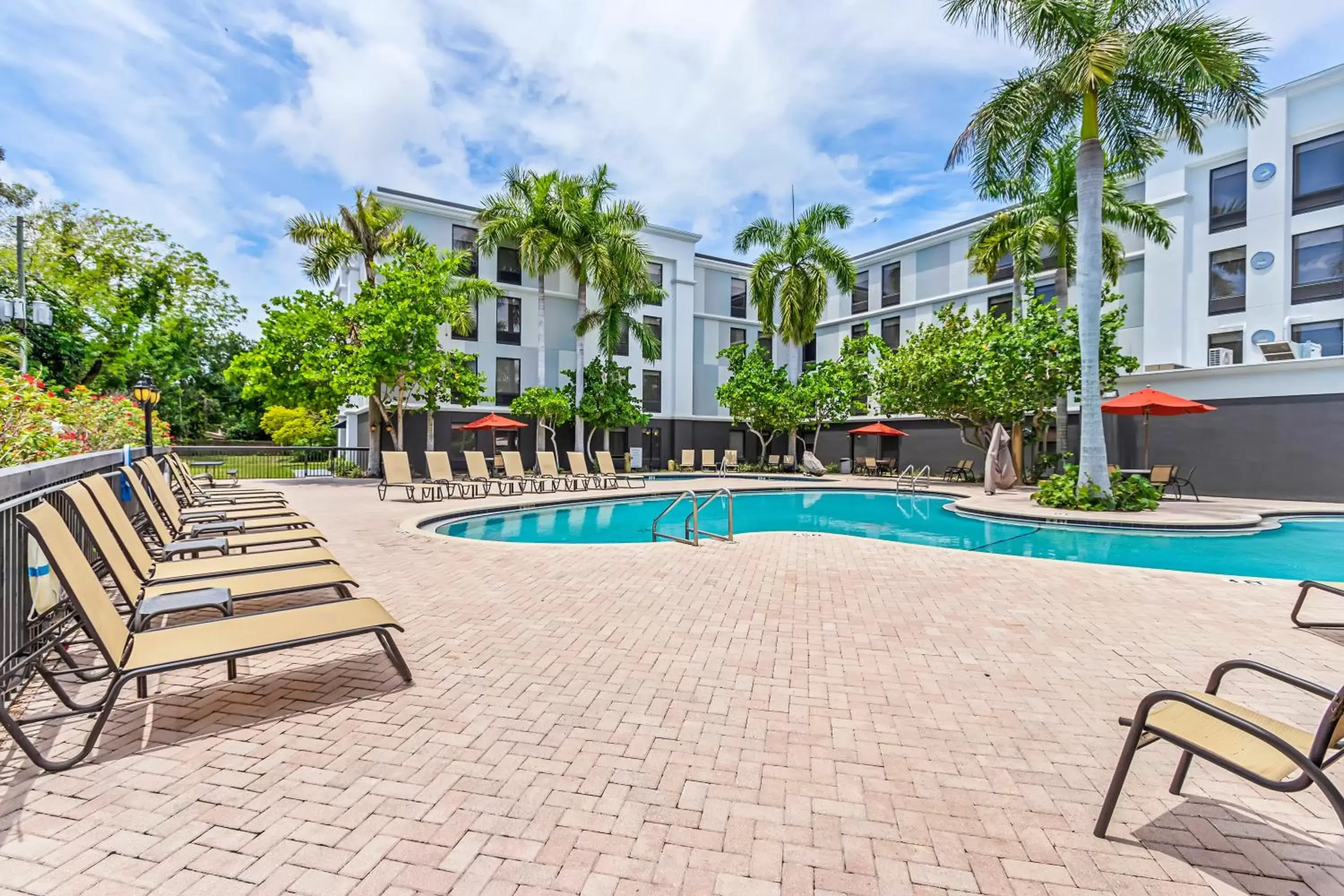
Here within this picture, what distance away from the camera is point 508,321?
26406 millimetres

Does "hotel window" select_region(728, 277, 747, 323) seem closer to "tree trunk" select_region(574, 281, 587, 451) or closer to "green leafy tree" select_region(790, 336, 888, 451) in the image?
"green leafy tree" select_region(790, 336, 888, 451)

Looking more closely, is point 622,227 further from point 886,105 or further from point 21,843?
point 21,843

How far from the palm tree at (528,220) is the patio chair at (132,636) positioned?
69.0 ft

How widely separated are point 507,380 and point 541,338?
2.80 meters

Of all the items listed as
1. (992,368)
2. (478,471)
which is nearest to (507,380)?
(478,471)

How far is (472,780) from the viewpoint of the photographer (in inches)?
104

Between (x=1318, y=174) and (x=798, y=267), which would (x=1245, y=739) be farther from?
(x=1318, y=174)

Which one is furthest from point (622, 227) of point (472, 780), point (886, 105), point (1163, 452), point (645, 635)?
point (472, 780)

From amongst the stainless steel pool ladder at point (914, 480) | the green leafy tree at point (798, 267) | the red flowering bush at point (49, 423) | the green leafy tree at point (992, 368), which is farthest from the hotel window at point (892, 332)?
the red flowering bush at point (49, 423)

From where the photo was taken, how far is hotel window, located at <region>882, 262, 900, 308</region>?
29797mm

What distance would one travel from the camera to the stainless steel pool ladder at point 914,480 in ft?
62.1

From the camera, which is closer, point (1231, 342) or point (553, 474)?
point (553, 474)

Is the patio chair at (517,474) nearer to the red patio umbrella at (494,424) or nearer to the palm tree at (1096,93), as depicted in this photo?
the red patio umbrella at (494,424)

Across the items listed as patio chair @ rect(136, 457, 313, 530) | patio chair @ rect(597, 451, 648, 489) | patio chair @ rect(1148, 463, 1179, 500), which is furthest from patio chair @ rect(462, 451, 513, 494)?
patio chair @ rect(1148, 463, 1179, 500)
